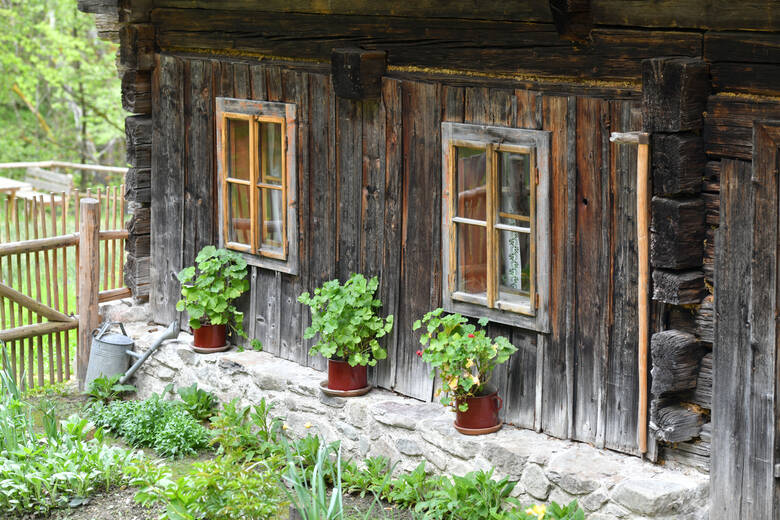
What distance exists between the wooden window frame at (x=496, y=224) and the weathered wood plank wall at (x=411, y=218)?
2.6 inches

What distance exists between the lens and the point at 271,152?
7816 mm

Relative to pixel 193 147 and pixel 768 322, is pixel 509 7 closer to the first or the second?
pixel 768 322

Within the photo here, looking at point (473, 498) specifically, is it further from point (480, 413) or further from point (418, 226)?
point (418, 226)

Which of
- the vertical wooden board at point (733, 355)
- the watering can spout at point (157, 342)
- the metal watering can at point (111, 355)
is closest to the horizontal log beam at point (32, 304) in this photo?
the metal watering can at point (111, 355)

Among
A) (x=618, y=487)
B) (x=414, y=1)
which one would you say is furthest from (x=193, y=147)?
(x=618, y=487)

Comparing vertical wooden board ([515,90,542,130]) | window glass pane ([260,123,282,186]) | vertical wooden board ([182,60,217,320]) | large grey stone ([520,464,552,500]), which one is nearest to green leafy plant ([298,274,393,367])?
window glass pane ([260,123,282,186])

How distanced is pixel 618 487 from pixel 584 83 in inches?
86.2

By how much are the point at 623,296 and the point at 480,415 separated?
1189mm

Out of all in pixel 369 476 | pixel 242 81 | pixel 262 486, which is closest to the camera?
pixel 262 486

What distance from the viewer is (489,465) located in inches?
237

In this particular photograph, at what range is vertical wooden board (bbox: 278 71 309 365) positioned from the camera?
7434 millimetres

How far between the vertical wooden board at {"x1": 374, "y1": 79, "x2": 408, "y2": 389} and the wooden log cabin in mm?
16

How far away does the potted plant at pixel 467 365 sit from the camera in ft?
19.9

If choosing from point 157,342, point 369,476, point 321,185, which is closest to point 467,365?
point 369,476
